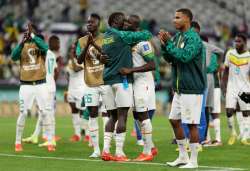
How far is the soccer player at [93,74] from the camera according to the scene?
49.0 ft

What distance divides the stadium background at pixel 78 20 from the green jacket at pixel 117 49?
1687 centimetres

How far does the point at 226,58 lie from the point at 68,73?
14.0 ft

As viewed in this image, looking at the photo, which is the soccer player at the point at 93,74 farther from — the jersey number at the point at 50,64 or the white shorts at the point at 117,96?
the jersey number at the point at 50,64

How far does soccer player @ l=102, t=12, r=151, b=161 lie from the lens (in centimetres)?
1406

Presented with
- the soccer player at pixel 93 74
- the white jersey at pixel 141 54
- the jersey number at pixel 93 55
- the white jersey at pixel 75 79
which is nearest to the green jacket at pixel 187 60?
the white jersey at pixel 141 54

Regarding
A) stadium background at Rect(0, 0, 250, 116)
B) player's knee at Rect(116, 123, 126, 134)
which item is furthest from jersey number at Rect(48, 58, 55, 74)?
stadium background at Rect(0, 0, 250, 116)

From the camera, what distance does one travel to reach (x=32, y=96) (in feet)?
54.0

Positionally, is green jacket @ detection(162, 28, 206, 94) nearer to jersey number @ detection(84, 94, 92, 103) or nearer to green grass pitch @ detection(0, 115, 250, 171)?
green grass pitch @ detection(0, 115, 250, 171)

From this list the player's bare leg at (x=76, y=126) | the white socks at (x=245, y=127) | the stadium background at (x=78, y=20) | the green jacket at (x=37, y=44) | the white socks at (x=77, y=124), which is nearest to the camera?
the green jacket at (x=37, y=44)

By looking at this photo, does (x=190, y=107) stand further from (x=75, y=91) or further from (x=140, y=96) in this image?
(x=75, y=91)

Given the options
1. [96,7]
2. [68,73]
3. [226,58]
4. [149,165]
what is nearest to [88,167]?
[149,165]

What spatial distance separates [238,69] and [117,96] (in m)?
4.91

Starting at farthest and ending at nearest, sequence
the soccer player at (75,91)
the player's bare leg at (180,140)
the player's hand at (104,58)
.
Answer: the soccer player at (75,91) < the player's hand at (104,58) < the player's bare leg at (180,140)

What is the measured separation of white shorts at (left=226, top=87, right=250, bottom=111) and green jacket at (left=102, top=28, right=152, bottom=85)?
4685 millimetres
